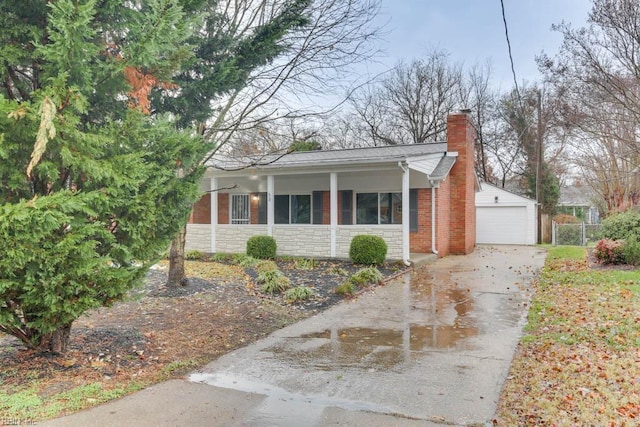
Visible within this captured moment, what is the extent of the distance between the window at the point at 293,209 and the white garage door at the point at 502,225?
10.1 m

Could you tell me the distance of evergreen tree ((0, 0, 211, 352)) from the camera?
12.0ft

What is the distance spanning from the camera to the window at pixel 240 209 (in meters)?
17.2

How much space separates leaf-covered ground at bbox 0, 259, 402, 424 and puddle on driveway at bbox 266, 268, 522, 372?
0.96m

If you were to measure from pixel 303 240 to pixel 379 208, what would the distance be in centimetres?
304

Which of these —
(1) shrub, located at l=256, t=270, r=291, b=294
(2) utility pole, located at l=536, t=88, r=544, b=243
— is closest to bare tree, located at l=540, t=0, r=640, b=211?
(2) utility pole, located at l=536, t=88, r=544, b=243

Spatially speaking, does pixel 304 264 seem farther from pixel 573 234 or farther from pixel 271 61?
pixel 573 234

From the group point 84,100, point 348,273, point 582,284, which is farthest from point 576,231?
point 84,100

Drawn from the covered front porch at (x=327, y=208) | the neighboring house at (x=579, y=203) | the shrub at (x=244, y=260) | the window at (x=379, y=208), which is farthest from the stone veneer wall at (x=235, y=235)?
the neighboring house at (x=579, y=203)

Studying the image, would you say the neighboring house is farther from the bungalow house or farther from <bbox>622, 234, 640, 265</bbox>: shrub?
<bbox>622, 234, 640, 265</bbox>: shrub

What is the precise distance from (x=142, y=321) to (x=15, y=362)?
2137mm

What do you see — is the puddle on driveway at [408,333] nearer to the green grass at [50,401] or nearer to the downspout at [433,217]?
the green grass at [50,401]

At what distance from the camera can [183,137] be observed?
4.56 metres

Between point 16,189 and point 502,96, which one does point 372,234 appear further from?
point 502,96

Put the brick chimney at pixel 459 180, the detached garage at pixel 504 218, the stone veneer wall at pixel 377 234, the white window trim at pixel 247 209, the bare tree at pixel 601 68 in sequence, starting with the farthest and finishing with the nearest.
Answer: the detached garage at pixel 504 218
the white window trim at pixel 247 209
the brick chimney at pixel 459 180
the stone veneer wall at pixel 377 234
the bare tree at pixel 601 68
